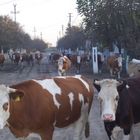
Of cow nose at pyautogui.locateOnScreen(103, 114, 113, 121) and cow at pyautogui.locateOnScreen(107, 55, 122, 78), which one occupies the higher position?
cow nose at pyautogui.locateOnScreen(103, 114, 113, 121)

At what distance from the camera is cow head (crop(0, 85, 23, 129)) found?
8008mm

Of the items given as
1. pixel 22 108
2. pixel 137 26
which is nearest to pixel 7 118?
pixel 22 108

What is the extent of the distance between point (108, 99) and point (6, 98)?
1761 millimetres

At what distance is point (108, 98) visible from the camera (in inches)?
336

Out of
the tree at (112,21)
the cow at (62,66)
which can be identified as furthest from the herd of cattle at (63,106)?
the tree at (112,21)

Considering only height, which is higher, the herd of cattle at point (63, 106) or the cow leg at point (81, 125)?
the herd of cattle at point (63, 106)

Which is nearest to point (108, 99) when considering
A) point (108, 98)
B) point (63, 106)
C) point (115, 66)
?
point (108, 98)

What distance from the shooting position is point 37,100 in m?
8.63

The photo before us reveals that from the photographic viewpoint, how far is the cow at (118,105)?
8453mm

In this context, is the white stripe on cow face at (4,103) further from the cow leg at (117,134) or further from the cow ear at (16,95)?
the cow leg at (117,134)

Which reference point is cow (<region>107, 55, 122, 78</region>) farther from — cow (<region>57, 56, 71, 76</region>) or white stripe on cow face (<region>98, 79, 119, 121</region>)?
white stripe on cow face (<region>98, 79, 119, 121</region>)

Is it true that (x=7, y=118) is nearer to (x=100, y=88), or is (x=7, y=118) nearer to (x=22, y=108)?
(x=22, y=108)

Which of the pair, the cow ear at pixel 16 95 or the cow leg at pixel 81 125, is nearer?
the cow ear at pixel 16 95

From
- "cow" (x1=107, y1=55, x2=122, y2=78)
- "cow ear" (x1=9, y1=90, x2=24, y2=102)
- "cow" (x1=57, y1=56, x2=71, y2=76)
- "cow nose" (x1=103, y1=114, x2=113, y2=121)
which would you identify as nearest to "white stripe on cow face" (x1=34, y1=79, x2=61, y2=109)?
"cow ear" (x1=9, y1=90, x2=24, y2=102)
